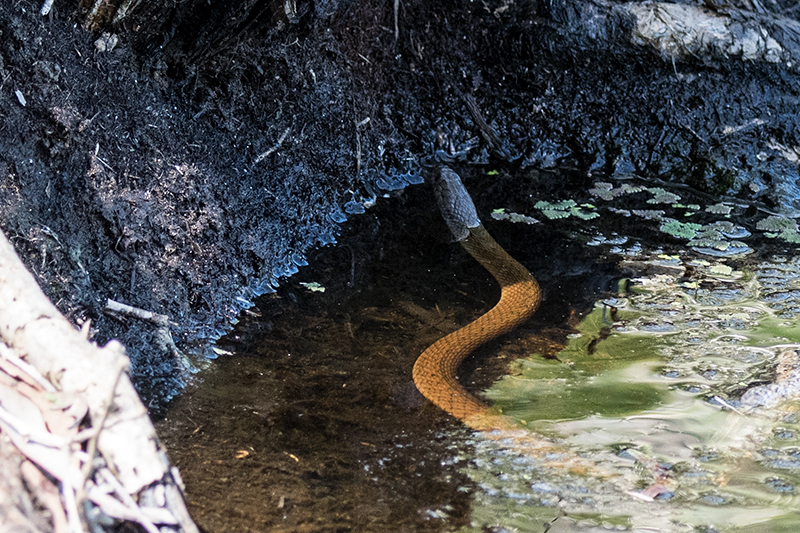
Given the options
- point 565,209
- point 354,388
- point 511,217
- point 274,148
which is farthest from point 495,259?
point 354,388

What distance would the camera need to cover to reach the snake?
2.93m

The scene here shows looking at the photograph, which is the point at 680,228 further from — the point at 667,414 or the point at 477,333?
the point at 667,414

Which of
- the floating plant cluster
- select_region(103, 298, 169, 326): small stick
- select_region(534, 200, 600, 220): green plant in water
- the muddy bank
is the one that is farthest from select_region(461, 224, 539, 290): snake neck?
select_region(103, 298, 169, 326): small stick

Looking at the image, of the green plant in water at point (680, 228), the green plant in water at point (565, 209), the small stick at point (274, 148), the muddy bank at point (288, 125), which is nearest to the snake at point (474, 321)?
the green plant in water at point (565, 209)

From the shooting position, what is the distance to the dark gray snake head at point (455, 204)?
4625 mm

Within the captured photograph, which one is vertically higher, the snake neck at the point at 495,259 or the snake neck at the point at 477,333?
the snake neck at the point at 495,259

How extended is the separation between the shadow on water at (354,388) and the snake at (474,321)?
0.07 m

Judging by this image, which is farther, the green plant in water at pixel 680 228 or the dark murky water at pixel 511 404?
the green plant in water at pixel 680 228

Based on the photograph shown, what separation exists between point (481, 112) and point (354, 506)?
4.28 metres

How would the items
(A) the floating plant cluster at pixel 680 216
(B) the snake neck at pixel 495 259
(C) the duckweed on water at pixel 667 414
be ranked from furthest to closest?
(A) the floating plant cluster at pixel 680 216 < (B) the snake neck at pixel 495 259 < (C) the duckweed on water at pixel 667 414

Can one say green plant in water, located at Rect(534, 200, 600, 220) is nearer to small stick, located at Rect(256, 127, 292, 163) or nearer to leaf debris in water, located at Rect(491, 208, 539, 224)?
leaf debris in water, located at Rect(491, 208, 539, 224)

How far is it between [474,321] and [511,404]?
2.79 feet

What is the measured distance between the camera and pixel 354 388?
2.86m

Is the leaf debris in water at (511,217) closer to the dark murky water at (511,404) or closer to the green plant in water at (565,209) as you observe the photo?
the green plant in water at (565,209)
